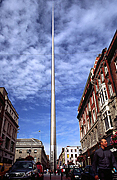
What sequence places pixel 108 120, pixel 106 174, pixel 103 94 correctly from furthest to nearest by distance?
pixel 103 94 < pixel 108 120 < pixel 106 174

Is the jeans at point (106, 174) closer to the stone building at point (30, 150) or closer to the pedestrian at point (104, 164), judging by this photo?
the pedestrian at point (104, 164)

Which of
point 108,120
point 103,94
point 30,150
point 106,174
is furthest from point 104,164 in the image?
point 30,150

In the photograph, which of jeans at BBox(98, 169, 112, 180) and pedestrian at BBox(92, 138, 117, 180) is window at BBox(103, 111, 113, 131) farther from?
jeans at BBox(98, 169, 112, 180)

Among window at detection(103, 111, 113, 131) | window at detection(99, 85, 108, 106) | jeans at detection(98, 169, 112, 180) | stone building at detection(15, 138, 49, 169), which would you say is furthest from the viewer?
stone building at detection(15, 138, 49, 169)

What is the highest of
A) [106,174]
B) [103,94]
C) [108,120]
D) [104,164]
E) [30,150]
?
[103,94]

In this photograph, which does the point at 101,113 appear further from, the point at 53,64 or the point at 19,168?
the point at 19,168

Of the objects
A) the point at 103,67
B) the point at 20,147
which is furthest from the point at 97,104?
the point at 20,147

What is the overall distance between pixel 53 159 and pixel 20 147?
211ft

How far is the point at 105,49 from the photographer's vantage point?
2909 centimetres

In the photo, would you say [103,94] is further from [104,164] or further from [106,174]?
[106,174]

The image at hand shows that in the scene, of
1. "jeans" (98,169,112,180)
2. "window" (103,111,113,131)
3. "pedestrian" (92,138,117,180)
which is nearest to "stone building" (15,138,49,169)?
"window" (103,111,113,131)

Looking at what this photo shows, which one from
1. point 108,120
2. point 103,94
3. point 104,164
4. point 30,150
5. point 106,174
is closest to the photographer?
point 106,174

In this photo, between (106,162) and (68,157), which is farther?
(68,157)

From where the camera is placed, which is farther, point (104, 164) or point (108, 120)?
point (108, 120)
